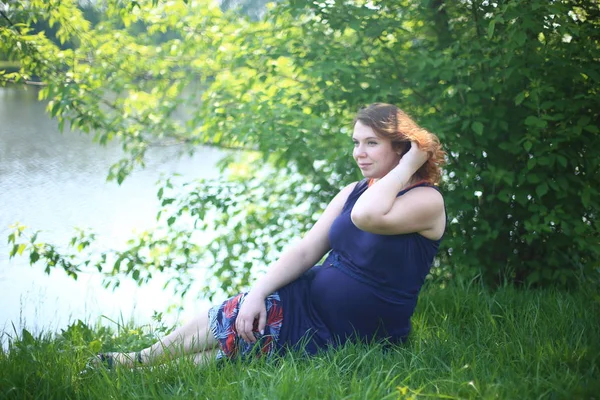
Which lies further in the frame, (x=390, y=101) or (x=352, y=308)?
(x=390, y=101)

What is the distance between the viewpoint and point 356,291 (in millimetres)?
2439

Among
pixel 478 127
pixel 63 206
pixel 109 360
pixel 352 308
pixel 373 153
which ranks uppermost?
pixel 478 127

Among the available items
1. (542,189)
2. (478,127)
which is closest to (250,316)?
(478,127)

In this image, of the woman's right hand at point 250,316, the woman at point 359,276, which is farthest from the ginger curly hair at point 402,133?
the woman's right hand at point 250,316

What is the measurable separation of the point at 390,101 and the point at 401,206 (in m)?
1.52

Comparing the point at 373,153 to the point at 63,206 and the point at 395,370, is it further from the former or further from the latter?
the point at 63,206

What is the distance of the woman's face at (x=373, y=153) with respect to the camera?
2537 mm

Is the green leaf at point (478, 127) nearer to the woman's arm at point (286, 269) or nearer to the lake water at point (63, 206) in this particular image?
the woman's arm at point (286, 269)

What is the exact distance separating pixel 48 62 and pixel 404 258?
3.11m

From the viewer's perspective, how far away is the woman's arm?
240cm

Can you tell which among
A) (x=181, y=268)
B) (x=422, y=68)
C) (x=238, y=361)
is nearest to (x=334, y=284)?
(x=238, y=361)

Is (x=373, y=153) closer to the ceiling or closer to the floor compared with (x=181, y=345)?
closer to the ceiling

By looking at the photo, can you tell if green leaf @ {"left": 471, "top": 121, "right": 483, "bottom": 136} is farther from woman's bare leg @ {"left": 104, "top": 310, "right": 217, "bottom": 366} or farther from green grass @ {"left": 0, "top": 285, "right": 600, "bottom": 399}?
woman's bare leg @ {"left": 104, "top": 310, "right": 217, "bottom": 366}

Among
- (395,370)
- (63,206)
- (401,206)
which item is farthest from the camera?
(63,206)
